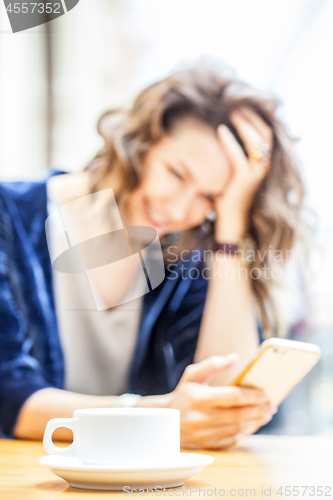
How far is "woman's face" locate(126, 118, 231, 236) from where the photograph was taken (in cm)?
101

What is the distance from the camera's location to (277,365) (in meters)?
0.76

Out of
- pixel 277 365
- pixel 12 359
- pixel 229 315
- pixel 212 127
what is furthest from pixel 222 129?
pixel 12 359

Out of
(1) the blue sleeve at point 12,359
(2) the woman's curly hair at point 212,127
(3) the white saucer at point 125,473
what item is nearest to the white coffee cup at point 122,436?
(3) the white saucer at point 125,473

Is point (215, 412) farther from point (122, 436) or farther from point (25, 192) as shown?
point (25, 192)

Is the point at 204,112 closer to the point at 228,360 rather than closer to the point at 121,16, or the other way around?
the point at 121,16

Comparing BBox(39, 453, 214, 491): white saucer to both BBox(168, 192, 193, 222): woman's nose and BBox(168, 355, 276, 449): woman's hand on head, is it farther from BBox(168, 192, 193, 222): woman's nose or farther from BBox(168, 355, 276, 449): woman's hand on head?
BBox(168, 192, 193, 222): woman's nose

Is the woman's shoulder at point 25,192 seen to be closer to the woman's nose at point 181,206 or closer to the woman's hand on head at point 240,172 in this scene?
the woman's nose at point 181,206

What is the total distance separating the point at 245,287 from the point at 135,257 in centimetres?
24

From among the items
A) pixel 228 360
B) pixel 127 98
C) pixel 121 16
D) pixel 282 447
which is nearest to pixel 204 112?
pixel 127 98

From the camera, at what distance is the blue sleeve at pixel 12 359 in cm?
87

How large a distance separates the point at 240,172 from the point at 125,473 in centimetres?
74

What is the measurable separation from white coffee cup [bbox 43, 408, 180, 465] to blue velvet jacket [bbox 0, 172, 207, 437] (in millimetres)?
567

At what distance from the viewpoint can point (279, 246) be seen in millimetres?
1006

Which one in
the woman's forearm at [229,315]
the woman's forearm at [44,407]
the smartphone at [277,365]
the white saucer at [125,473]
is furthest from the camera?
the woman's forearm at [229,315]
